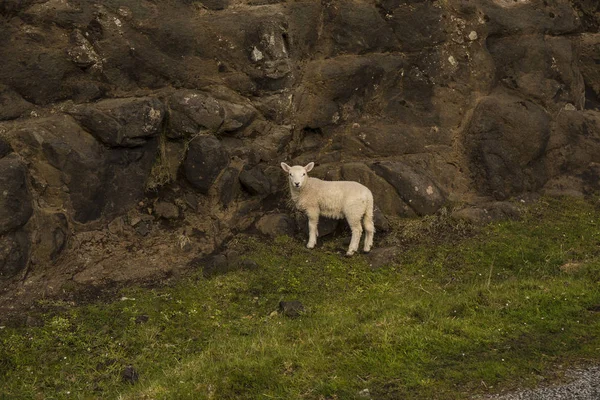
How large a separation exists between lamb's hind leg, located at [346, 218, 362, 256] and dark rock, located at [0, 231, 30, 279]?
7786mm

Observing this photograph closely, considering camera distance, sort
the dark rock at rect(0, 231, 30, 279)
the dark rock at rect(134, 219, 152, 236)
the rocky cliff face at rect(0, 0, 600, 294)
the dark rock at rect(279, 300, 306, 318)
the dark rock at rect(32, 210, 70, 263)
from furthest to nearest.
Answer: the dark rock at rect(134, 219, 152, 236) → the rocky cliff face at rect(0, 0, 600, 294) → the dark rock at rect(32, 210, 70, 263) → the dark rock at rect(0, 231, 30, 279) → the dark rock at rect(279, 300, 306, 318)

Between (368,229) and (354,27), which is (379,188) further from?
(354,27)

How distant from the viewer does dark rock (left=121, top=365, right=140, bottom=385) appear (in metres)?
11.3

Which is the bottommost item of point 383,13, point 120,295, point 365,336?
point 120,295

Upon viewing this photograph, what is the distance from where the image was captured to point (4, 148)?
14891 mm

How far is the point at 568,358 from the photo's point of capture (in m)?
10.3

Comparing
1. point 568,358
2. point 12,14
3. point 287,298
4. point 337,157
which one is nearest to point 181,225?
point 287,298

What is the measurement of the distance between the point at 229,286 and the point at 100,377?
3926 mm

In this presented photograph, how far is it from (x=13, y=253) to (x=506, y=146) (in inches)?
570

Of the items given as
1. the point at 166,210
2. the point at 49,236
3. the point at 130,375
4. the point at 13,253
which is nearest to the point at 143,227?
the point at 166,210

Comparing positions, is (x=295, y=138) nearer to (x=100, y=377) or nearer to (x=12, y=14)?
(x=12, y=14)

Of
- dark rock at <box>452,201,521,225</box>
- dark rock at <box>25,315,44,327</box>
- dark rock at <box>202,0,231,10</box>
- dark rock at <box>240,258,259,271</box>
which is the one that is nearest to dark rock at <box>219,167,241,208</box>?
dark rock at <box>240,258,259,271</box>

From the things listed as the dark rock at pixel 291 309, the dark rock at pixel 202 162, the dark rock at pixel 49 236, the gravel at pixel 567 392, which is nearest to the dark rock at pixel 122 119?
the dark rock at pixel 202 162

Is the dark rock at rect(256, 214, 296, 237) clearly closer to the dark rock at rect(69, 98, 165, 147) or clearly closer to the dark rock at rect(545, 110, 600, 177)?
the dark rock at rect(69, 98, 165, 147)
